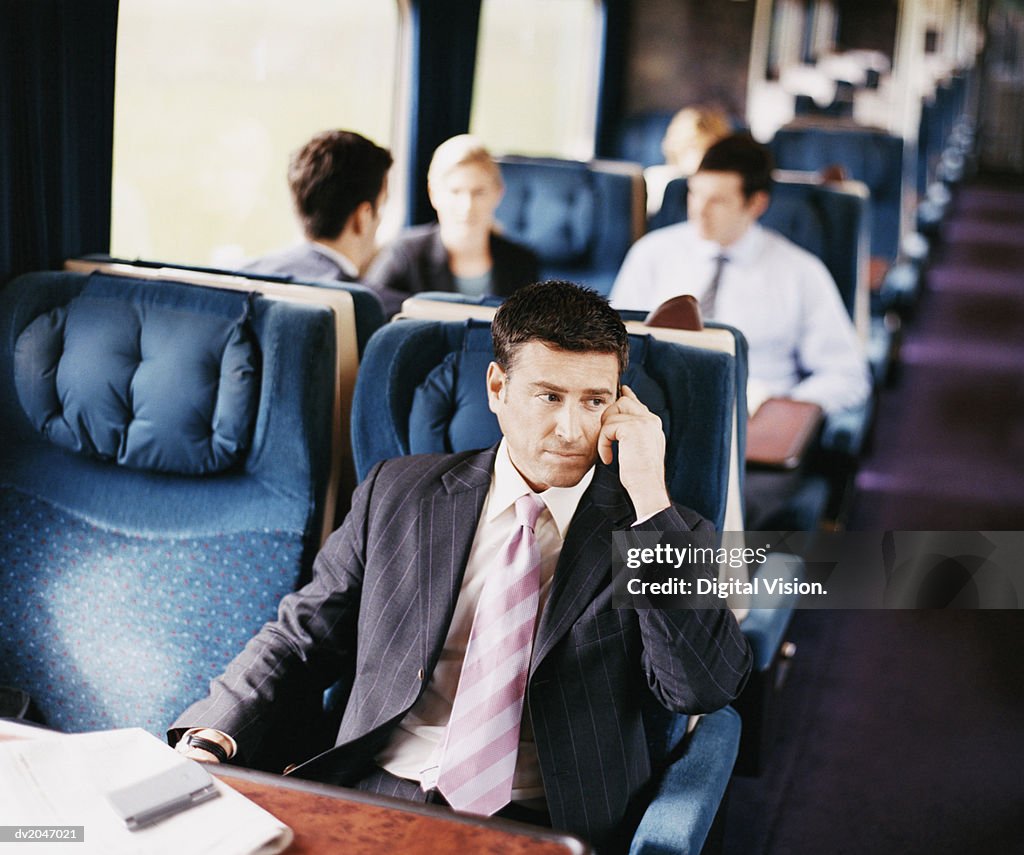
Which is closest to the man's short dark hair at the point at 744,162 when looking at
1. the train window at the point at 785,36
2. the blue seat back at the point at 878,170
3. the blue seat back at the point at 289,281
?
the blue seat back at the point at 289,281

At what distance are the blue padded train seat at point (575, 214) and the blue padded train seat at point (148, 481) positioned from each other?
7.76 ft

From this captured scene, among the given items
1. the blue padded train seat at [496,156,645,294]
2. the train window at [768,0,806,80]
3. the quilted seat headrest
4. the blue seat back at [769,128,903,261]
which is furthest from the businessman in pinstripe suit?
the train window at [768,0,806,80]

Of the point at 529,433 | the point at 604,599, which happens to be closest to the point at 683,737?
the point at 604,599

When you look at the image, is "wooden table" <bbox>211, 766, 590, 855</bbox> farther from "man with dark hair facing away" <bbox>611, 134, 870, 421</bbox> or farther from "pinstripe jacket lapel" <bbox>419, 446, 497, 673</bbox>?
"man with dark hair facing away" <bbox>611, 134, 870, 421</bbox>

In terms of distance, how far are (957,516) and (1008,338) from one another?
326 cm

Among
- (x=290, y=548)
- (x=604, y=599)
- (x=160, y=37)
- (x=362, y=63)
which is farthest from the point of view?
(x=362, y=63)

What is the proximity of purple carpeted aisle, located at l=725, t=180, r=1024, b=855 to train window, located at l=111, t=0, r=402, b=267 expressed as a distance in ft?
6.22

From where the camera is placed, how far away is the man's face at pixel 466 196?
3248 millimetres

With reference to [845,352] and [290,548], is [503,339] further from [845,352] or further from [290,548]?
[845,352]

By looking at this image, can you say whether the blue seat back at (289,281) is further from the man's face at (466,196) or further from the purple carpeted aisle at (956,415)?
the purple carpeted aisle at (956,415)

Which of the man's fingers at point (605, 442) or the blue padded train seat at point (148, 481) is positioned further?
→ the blue padded train seat at point (148, 481)

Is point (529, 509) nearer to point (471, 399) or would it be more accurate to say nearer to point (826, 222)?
point (471, 399)

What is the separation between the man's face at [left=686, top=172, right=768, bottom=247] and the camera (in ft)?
10.8

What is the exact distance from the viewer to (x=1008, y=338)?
7.07 m
